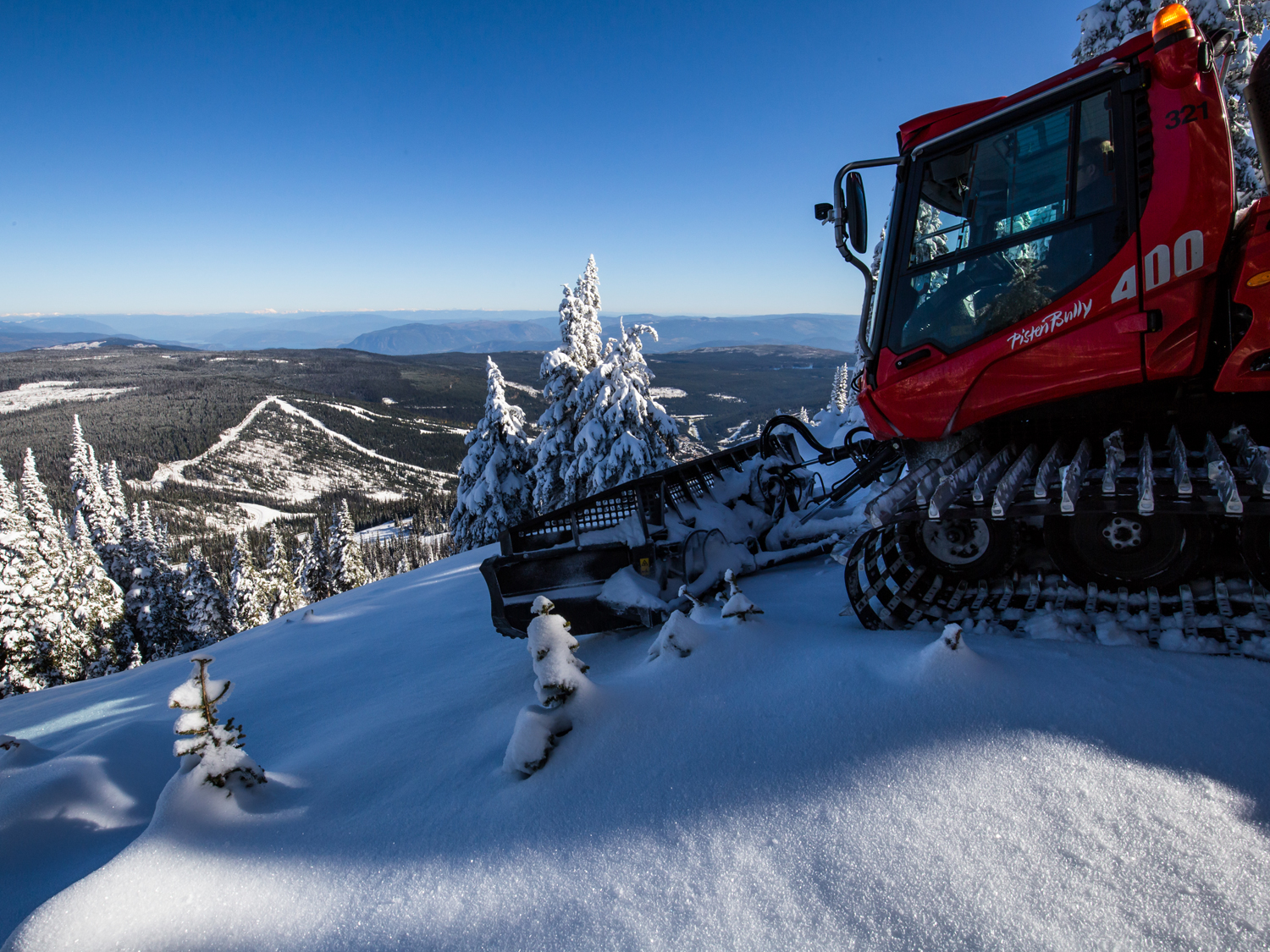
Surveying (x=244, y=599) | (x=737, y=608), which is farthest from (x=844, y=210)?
(x=244, y=599)

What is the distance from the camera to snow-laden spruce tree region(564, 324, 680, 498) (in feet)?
58.0

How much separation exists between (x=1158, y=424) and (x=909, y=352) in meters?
1.61

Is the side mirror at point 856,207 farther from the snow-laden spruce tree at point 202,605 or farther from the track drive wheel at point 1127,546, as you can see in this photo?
the snow-laden spruce tree at point 202,605

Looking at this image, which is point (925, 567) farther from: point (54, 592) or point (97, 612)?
point (97, 612)

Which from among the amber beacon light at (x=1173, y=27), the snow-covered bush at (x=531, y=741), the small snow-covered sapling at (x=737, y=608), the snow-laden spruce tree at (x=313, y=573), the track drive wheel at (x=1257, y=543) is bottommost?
the snow-laden spruce tree at (x=313, y=573)

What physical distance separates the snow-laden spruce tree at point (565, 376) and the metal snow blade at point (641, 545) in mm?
13839

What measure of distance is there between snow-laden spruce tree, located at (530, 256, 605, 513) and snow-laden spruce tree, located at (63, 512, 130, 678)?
22303 mm

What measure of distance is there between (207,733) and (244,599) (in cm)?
3943

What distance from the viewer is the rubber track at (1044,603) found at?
3.15 metres

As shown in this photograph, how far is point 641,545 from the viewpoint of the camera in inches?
204

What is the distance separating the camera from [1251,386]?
3.27m

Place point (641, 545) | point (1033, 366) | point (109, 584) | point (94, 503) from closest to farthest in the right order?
point (1033, 366) → point (641, 545) → point (109, 584) → point (94, 503)

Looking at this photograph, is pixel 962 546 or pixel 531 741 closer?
pixel 531 741

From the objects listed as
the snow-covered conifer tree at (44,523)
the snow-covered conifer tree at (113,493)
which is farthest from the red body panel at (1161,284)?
the snow-covered conifer tree at (113,493)
